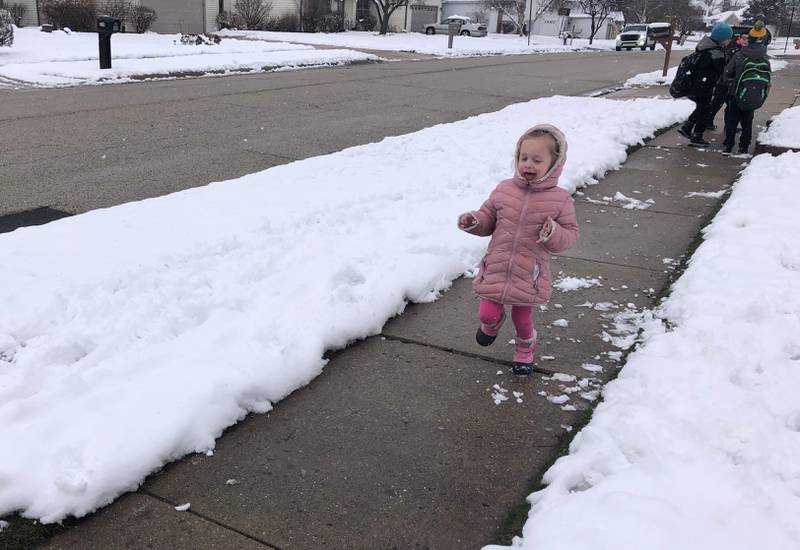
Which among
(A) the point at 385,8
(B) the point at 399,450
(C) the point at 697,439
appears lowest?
(B) the point at 399,450

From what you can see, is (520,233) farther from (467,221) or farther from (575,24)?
(575,24)

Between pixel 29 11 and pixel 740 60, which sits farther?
pixel 29 11

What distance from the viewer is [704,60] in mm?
9086

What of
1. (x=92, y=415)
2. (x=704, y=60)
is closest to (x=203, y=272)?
(x=92, y=415)

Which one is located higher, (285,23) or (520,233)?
(285,23)

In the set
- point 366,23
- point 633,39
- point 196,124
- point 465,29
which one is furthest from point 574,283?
point 465,29

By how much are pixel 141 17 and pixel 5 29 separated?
1101cm

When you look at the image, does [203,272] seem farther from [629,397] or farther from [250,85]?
[250,85]

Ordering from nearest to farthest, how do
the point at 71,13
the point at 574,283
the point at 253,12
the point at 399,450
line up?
the point at 399,450 → the point at 574,283 → the point at 71,13 → the point at 253,12

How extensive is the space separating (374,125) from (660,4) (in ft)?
255

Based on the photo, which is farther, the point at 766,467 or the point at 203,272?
the point at 203,272

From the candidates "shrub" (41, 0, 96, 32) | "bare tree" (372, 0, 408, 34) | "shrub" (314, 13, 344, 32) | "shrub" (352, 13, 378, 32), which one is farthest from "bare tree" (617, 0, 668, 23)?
"shrub" (41, 0, 96, 32)

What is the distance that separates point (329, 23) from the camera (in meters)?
42.1

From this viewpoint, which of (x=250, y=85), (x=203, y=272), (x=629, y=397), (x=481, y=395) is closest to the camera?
(x=629, y=397)
